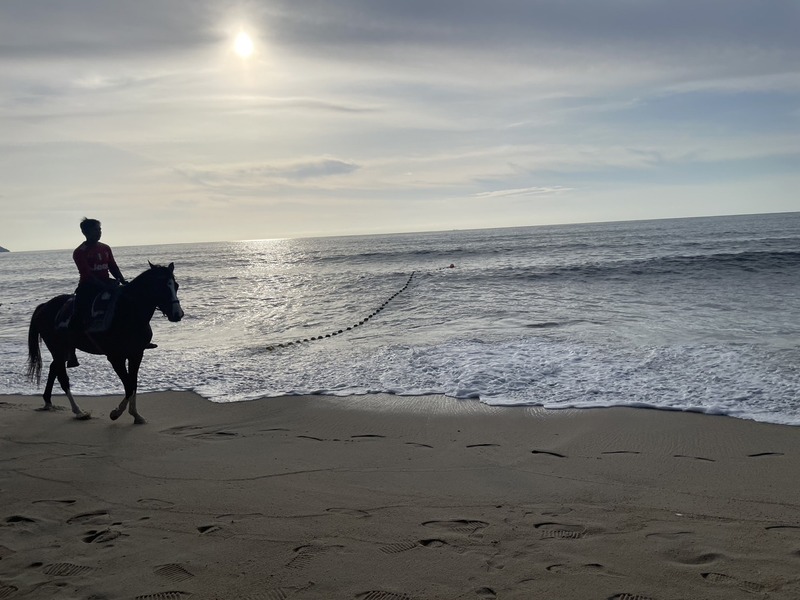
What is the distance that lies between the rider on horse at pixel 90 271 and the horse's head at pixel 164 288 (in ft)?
1.59

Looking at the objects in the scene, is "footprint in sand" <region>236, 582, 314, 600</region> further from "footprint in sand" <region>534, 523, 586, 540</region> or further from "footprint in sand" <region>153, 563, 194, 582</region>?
"footprint in sand" <region>534, 523, 586, 540</region>

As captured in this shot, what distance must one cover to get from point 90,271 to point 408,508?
18.0 feet

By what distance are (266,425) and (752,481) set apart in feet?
15.9

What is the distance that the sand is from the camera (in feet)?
10.6

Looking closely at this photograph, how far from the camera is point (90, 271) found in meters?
7.44

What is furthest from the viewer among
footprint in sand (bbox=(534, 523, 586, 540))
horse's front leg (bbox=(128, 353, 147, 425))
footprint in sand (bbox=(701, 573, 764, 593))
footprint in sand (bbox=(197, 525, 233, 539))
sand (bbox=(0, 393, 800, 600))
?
horse's front leg (bbox=(128, 353, 147, 425))

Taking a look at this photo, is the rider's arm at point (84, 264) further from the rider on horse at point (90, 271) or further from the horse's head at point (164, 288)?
the horse's head at point (164, 288)

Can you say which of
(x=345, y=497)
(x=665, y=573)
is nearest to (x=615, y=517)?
(x=665, y=573)

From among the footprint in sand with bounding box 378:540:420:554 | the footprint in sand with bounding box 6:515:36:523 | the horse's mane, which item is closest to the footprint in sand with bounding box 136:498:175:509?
the footprint in sand with bounding box 6:515:36:523

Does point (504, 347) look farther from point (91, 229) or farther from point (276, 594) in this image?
point (276, 594)

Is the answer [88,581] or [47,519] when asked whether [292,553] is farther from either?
[47,519]

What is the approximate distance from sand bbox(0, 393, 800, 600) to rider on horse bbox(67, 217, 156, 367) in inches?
59.9

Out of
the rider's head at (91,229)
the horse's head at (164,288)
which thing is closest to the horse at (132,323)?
the horse's head at (164,288)

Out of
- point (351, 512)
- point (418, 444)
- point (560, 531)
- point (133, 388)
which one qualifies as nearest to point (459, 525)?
point (560, 531)
